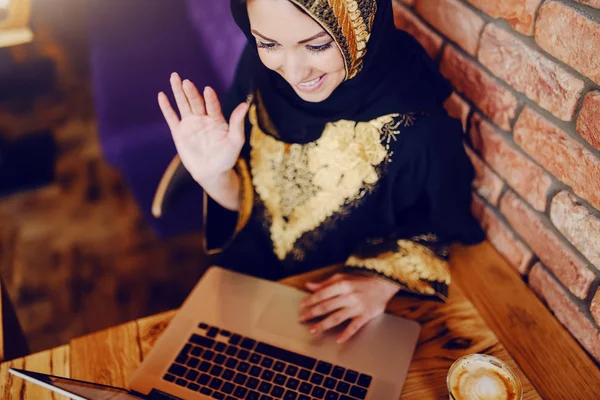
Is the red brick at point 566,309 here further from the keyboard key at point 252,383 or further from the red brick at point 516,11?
the keyboard key at point 252,383

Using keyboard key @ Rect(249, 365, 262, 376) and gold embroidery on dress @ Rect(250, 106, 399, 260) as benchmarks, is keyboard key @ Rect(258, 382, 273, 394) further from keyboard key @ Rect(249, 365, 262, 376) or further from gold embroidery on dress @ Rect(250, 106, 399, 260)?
gold embroidery on dress @ Rect(250, 106, 399, 260)

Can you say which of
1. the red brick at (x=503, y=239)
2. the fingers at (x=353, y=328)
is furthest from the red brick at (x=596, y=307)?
the fingers at (x=353, y=328)

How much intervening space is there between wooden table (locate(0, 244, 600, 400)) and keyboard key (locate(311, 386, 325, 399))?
0.13m

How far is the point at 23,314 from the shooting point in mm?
1886

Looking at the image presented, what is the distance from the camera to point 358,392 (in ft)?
2.74

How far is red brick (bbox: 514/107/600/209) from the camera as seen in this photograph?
0.80 meters

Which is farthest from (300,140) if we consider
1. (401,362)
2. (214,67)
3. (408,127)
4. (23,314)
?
(23,314)

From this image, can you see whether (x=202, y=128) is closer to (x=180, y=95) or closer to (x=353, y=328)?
(x=180, y=95)

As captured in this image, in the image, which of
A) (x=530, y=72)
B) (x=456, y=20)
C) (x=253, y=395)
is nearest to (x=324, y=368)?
(x=253, y=395)

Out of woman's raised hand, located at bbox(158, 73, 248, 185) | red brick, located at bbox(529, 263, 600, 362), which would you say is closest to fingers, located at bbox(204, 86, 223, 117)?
woman's raised hand, located at bbox(158, 73, 248, 185)

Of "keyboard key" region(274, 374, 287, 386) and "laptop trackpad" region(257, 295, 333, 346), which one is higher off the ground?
"laptop trackpad" region(257, 295, 333, 346)

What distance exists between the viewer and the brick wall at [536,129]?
792mm

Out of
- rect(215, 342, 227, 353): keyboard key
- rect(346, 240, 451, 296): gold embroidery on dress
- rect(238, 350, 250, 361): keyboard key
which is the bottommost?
rect(215, 342, 227, 353): keyboard key

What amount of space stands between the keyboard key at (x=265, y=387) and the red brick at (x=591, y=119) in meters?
0.62
